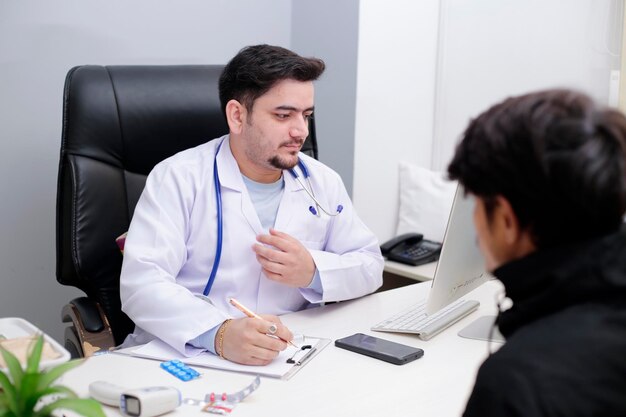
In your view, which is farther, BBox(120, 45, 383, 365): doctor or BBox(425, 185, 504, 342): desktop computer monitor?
BBox(120, 45, 383, 365): doctor

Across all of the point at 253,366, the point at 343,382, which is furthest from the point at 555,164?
the point at 253,366

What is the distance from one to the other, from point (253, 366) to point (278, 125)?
69 centimetres

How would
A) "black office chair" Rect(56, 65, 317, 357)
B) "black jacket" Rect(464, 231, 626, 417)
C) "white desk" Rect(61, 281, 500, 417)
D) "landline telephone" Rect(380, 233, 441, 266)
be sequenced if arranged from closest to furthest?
1. "black jacket" Rect(464, 231, 626, 417)
2. "white desk" Rect(61, 281, 500, 417)
3. "black office chair" Rect(56, 65, 317, 357)
4. "landline telephone" Rect(380, 233, 441, 266)

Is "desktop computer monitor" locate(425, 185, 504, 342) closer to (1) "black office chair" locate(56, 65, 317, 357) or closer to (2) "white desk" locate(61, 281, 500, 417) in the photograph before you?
(2) "white desk" locate(61, 281, 500, 417)

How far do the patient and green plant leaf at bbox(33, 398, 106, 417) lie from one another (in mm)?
409

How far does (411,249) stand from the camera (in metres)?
2.62

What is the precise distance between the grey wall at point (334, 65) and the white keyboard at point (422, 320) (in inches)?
38.5

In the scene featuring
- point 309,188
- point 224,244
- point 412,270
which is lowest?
point 412,270

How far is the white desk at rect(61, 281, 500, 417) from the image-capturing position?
129 centimetres

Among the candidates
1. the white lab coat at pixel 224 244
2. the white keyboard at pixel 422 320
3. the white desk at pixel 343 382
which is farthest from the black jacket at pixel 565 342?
the white lab coat at pixel 224 244

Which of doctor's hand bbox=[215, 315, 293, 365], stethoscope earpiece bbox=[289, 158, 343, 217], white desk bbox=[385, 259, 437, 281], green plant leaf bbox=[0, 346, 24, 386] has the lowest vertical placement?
white desk bbox=[385, 259, 437, 281]

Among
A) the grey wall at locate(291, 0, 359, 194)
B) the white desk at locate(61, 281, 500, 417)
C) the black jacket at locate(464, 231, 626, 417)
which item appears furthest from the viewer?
the grey wall at locate(291, 0, 359, 194)

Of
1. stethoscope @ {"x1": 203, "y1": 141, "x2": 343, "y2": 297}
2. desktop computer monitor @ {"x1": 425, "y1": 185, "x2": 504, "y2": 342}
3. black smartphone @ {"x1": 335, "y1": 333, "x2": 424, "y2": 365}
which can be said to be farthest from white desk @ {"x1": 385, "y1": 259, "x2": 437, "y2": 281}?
black smartphone @ {"x1": 335, "y1": 333, "x2": 424, "y2": 365}

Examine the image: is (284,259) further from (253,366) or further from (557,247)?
(557,247)
